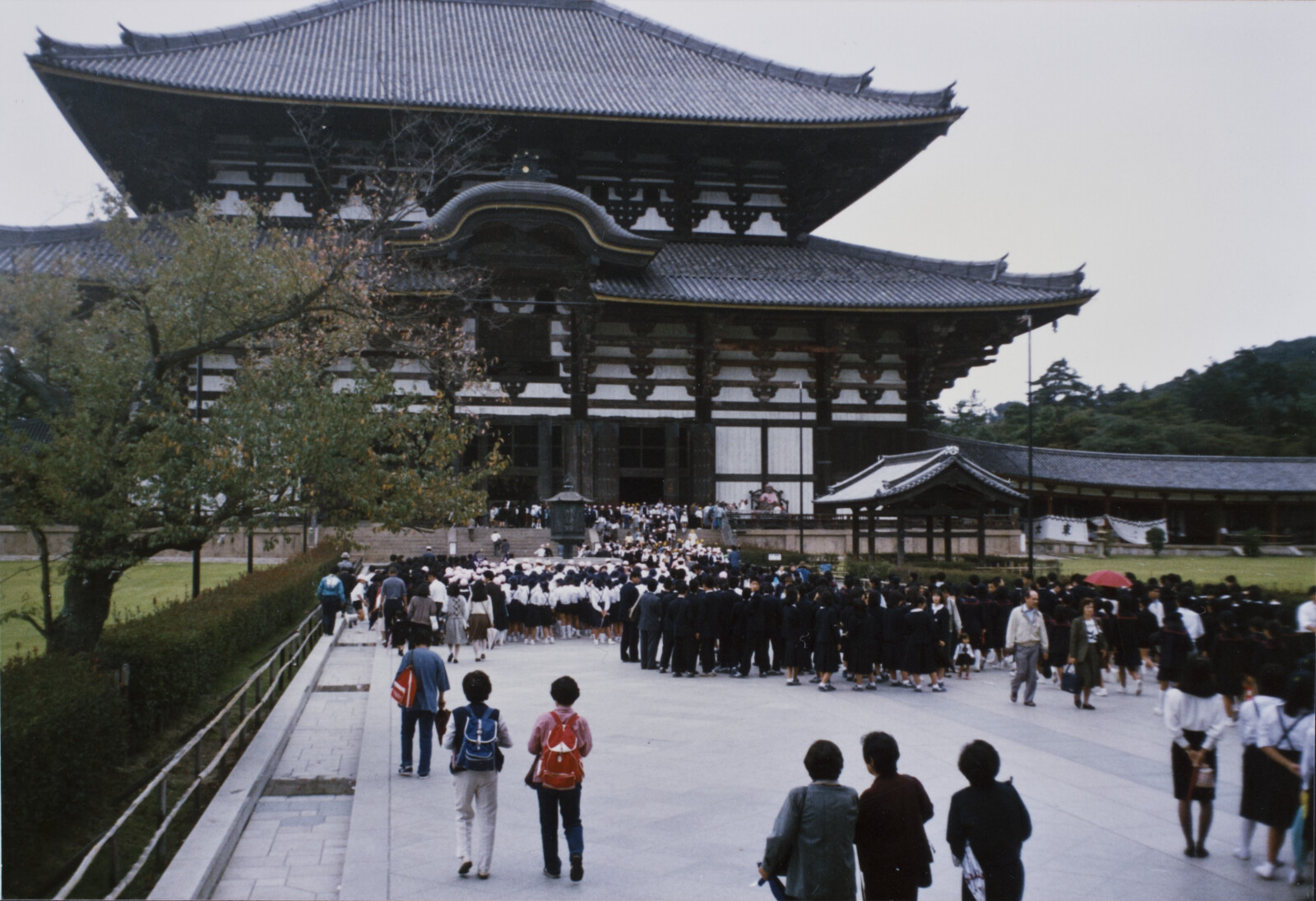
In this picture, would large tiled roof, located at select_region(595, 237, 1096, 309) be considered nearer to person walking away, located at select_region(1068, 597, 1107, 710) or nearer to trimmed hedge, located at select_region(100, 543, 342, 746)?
trimmed hedge, located at select_region(100, 543, 342, 746)

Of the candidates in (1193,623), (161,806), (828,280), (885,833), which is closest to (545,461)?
(828,280)

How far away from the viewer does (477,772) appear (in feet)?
23.0

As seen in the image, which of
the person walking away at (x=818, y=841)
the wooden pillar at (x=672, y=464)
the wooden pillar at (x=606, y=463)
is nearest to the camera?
the person walking away at (x=818, y=841)

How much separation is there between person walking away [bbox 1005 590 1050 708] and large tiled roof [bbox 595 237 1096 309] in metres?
18.2

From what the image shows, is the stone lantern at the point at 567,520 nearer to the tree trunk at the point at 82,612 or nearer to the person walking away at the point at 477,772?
the tree trunk at the point at 82,612

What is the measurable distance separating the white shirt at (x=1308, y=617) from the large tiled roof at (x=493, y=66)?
24.7m

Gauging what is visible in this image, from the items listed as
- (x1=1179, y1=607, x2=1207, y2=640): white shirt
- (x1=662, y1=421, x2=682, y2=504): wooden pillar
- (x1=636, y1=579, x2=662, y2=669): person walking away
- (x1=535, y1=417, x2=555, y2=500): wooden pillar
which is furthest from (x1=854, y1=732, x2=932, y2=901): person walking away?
(x1=662, y1=421, x2=682, y2=504): wooden pillar

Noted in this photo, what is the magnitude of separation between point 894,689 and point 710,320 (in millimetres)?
18943

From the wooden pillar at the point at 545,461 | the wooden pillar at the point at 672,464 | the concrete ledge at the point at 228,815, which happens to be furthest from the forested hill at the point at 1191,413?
the wooden pillar at the point at 545,461

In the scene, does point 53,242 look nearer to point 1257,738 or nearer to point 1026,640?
point 1026,640

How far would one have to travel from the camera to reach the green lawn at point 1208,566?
831 inches

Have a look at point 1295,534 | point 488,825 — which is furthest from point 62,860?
point 1295,534

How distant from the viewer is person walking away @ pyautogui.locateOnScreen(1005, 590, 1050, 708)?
1289 cm

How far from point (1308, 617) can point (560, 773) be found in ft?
28.0
